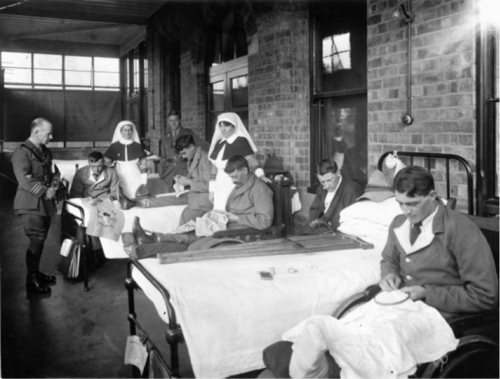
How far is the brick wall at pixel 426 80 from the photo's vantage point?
152 inches

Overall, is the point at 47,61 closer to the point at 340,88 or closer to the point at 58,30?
the point at 58,30

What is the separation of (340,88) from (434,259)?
3.29 m

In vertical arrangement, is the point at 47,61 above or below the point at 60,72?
above

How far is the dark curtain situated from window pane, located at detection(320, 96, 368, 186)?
38.0ft

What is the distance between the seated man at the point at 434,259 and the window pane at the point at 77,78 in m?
15.4

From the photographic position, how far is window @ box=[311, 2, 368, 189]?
5.42 m

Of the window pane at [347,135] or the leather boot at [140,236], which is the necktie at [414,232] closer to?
the window pane at [347,135]

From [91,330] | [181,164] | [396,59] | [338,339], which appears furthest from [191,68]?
[338,339]

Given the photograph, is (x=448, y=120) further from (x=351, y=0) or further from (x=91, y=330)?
(x=91, y=330)

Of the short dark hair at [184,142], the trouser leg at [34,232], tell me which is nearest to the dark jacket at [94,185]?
the short dark hair at [184,142]

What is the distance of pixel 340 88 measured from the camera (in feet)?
18.7

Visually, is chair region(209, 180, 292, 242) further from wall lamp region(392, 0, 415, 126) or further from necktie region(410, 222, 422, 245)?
necktie region(410, 222, 422, 245)

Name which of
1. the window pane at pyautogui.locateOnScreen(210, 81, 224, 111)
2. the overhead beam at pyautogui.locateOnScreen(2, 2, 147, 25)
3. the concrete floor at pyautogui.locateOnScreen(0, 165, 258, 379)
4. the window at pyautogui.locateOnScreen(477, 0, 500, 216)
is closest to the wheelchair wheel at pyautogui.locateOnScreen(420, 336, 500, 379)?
the concrete floor at pyautogui.locateOnScreen(0, 165, 258, 379)

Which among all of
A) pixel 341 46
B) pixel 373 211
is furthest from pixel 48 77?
pixel 373 211
